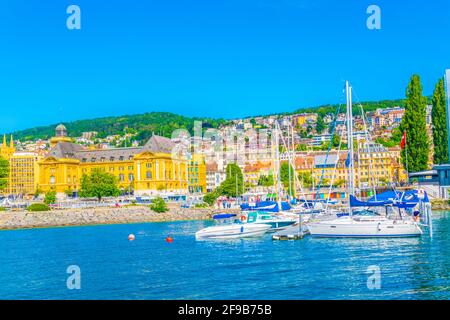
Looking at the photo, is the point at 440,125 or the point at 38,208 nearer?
the point at 440,125

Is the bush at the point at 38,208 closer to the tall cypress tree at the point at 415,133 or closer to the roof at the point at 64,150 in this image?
the roof at the point at 64,150

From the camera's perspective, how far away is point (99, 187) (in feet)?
320

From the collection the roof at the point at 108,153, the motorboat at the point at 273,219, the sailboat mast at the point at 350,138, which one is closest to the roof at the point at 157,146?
the roof at the point at 108,153

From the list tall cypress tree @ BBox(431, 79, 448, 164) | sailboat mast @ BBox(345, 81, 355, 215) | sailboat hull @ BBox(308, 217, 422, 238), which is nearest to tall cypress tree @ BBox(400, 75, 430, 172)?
tall cypress tree @ BBox(431, 79, 448, 164)

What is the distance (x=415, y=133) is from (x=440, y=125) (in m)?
3.83

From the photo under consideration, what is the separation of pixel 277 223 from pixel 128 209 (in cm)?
3752

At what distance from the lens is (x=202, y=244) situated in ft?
125

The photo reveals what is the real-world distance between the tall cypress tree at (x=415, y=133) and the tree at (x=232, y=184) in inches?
1129

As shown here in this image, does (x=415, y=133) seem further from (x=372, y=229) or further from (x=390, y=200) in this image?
(x=372, y=229)

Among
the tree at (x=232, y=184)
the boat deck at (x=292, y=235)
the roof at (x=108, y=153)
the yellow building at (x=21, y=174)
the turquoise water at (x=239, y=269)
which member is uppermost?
the roof at (x=108, y=153)

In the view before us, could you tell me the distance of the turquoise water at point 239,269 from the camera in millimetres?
20734

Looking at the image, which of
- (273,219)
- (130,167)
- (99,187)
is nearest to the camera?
(273,219)

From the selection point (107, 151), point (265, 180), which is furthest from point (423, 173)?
point (107, 151)

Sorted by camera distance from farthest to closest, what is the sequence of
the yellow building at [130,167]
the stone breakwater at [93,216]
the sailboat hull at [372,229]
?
the yellow building at [130,167], the stone breakwater at [93,216], the sailboat hull at [372,229]
